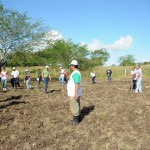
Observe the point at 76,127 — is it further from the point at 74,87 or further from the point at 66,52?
the point at 66,52

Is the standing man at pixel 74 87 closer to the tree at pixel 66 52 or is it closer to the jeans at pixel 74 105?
the jeans at pixel 74 105

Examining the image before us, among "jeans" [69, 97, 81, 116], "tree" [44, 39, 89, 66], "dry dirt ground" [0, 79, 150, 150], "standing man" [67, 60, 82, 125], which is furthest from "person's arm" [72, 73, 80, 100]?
"tree" [44, 39, 89, 66]

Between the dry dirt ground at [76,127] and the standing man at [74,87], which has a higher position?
the standing man at [74,87]

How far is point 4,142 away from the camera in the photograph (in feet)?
22.6

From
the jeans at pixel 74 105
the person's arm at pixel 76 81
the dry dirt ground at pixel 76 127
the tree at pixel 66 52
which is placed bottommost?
the dry dirt ground at pixel 76 127

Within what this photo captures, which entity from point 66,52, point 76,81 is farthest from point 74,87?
point 66,52

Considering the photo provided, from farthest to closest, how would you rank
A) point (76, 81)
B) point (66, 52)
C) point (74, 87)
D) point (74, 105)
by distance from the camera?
point (66, 52), point (74, 105), point (74, 87), point (76, 81)

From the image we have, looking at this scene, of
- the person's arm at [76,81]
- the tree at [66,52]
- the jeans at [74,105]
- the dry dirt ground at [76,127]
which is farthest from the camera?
the tree at [66,52]

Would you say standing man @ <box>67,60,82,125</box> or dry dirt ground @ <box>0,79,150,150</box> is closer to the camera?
dry dirt ground @ <box>0,79,150,150</box>

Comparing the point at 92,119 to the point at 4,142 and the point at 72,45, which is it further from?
the point at 72,45

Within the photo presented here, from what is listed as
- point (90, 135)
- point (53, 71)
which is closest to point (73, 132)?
point (90, 135)

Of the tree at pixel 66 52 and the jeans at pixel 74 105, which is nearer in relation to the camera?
the jeans at pixel 74 105

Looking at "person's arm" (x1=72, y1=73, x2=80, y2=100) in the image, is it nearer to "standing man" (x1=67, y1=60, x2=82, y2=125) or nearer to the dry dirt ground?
"standing man" (x1=67, y1=60, x2=82, y2=125)

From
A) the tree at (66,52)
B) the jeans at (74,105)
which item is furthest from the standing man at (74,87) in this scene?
the tree at (66,52)
